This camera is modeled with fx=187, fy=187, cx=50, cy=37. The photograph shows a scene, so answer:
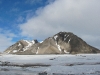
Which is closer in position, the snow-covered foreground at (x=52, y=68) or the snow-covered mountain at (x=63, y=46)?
the snow-covered foreground at (x=52, y=68)

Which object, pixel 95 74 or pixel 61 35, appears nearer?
pixel 95 74

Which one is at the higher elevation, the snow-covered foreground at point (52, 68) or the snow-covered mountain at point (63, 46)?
the snow-covered mountain at point (63, 46)

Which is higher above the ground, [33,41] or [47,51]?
[33,41]

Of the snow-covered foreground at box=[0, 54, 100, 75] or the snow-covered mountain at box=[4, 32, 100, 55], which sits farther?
the snow-covered mountain at box=[4, 32, 100, 55]

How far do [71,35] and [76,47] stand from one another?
37.0 ft

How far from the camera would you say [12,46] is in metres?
163

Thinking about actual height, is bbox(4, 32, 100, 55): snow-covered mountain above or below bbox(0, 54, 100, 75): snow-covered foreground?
above

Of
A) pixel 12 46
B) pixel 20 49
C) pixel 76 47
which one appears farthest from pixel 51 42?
pixel 12 46

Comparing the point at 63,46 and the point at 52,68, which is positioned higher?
the point at 63,46

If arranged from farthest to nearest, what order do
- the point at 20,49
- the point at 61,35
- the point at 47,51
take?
1. the point at 20,49
2. the point at 61,35
3. the point at 47,51

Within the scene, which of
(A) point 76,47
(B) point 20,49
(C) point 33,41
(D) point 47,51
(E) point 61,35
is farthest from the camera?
(C) point 33,41

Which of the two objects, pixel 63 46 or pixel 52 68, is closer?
pixel 52 68

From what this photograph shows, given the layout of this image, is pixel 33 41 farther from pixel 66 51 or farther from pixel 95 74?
pixel 95 74

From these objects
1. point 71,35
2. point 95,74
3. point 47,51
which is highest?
point 71,35
